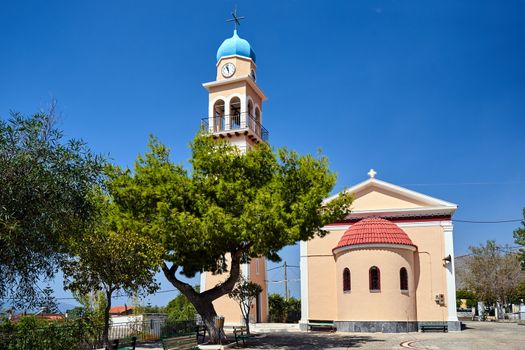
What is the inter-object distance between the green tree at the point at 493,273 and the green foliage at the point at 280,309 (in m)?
21.1

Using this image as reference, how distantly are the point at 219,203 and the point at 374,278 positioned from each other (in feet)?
38.9

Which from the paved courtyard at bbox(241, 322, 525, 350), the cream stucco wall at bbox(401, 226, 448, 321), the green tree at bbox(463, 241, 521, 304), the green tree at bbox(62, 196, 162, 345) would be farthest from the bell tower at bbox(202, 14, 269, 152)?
the green tree at bbox(463, 241, 521, 304)

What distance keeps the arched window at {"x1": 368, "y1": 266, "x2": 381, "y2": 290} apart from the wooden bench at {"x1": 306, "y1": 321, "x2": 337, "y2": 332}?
3212mm

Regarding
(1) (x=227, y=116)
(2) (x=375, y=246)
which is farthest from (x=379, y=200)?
(1) (x=227, y=116)

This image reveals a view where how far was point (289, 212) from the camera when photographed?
21.0 metres

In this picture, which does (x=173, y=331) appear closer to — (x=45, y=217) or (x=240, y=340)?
(x=240, y=340)

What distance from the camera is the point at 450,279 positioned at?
3072cm

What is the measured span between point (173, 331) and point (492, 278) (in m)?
36.5

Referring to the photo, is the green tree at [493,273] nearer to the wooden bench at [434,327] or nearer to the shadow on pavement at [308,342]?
the wooden bench at [434,327]

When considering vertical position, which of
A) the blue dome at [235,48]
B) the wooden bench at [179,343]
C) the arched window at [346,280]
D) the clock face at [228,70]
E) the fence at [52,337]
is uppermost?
the blue dome at [235,48]

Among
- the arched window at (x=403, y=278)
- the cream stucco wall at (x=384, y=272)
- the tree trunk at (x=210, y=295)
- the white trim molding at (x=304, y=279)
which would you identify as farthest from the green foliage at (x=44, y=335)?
the arched window at (x=403, y=278)

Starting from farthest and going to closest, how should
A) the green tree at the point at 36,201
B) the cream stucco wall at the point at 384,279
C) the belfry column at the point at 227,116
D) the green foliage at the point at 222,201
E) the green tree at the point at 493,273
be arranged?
the green tree at the point at 493,273 < the belfry column at the point at 227,116 < the cream stucco wall at the point at 384,279 < the green foliage at the point at 222,201 < the green tree at the point at 36,201

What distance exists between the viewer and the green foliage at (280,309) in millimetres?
39919

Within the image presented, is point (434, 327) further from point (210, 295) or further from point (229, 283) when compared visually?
Answer: point (210, 295)
